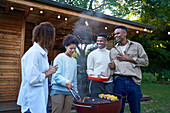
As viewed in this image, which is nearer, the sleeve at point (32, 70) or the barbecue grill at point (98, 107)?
the sleeve at point (32, 70)

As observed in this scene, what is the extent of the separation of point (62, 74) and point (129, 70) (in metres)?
1.08

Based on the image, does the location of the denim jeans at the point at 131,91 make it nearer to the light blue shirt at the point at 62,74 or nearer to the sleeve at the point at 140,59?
the sleeve at the point at 140,59

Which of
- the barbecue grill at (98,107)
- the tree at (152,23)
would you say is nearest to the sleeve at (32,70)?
the barbecue grill at (98,107)

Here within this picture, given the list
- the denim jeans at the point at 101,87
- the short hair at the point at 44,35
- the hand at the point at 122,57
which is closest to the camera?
the short hair at the point at 44,35

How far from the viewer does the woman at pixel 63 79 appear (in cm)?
233

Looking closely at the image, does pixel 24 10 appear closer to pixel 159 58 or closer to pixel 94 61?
pixel 94 61

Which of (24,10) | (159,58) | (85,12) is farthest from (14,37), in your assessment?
(159,58)

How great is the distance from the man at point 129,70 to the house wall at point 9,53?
3.77 m

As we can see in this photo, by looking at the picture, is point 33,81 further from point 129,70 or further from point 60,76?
point 129,70

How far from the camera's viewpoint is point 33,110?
151 centimetres

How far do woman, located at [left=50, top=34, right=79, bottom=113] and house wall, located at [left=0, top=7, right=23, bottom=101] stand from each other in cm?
315

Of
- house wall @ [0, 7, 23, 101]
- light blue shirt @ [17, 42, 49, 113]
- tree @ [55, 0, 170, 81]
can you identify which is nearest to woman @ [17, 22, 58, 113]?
light blue shirt @ [17, 42, 49, 113]

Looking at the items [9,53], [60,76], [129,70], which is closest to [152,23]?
[9,53]

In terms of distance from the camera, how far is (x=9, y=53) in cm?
492
